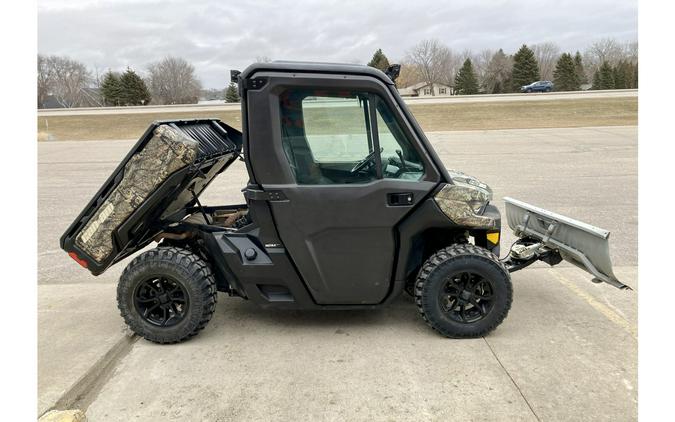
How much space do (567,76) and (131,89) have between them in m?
49.2

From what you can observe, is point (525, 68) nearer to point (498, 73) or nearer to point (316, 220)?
point (498, 73)

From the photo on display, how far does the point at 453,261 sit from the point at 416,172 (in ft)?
2.32

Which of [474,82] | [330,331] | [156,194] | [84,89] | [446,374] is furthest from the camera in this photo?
[84,89]

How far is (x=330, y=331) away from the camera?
3.84 meters

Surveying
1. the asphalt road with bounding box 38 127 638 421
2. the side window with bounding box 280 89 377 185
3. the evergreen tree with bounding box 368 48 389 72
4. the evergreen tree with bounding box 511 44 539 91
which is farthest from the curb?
the evergreen tree with bounding box 511 44 539 91

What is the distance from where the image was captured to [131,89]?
50.5 m

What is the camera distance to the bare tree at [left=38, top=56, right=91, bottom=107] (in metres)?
70.1

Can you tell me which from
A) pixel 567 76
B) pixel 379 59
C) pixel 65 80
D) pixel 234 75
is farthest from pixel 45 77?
pixel 234 75

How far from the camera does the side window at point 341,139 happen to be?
3482 millimetres

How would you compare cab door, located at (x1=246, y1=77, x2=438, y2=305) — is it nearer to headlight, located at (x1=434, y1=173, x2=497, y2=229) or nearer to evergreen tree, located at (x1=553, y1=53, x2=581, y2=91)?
headlight, located at (x1=434, y1=173, x2=497, y2=229)

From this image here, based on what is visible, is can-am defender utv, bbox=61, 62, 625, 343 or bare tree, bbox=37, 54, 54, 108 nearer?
can-am defender utv, bbox=61, 62, 625, 343

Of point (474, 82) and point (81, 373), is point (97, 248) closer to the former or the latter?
point (81, 373)

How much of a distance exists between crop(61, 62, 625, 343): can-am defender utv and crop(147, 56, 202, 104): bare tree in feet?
207

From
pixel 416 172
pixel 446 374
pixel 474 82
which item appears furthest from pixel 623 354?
pixel 474 82
